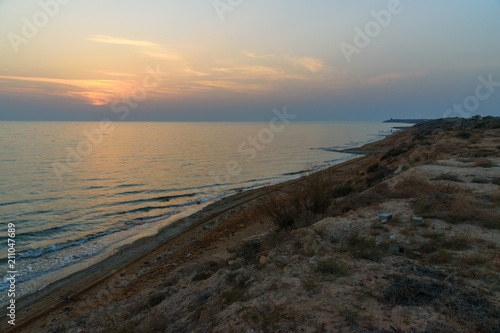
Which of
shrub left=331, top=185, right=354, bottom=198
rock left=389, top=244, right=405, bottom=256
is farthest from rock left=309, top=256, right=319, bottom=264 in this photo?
shrub left=331, top=185, right=354, bottom=198

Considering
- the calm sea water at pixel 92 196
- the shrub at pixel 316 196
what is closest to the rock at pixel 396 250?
the shrub at pixel 316 196

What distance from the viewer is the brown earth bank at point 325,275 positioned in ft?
11.7

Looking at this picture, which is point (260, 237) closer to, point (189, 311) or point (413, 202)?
point (189, 311)

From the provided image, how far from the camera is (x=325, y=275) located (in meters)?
4.75

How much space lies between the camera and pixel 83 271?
9.56 meters

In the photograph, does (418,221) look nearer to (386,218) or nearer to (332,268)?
(386,218)

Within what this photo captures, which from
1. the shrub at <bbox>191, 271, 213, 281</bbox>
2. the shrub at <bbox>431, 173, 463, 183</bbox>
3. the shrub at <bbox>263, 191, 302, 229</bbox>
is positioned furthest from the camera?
the shrub at <bbox>431, 173, 463, 183</bbox>

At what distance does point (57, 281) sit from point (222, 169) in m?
21.6

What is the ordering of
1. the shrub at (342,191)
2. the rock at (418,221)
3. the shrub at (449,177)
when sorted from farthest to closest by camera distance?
the shrub at (342,191) < the shrub at (449,177) < the rock at (418,221)

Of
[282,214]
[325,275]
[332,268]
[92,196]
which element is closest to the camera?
[325,275]

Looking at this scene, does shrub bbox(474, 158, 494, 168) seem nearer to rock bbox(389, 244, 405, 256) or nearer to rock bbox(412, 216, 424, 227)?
rock bbox(412, 216, 424, 227)

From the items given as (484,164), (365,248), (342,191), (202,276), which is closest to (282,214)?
(202,276)

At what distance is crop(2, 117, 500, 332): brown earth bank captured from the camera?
3561 mm

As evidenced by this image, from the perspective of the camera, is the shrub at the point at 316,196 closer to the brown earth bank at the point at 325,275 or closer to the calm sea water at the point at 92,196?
the brown earth bank at the point at 325,275
